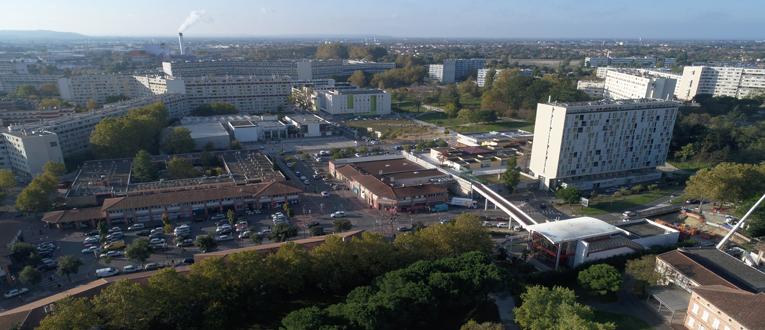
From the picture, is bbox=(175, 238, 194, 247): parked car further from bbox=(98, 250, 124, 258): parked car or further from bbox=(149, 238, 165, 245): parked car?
bbox=(98, 250, 124, 258): parked car

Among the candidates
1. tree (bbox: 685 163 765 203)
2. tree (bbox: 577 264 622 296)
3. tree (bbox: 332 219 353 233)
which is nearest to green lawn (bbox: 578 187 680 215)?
tree (bbox: 685 163 765 203)

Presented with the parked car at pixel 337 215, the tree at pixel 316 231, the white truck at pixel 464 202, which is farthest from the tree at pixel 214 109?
the white truck at pixel 464 202

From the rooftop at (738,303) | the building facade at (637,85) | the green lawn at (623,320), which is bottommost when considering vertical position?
the green lawn at (623,320)

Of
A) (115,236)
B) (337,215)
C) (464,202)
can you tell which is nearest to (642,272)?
(464,202)

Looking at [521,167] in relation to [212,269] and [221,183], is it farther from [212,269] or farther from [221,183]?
[212,269]

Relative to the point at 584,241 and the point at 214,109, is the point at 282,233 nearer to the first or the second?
the point at 584,241

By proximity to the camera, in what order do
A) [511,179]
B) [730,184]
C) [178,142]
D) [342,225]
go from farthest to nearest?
[178,142] → [511,179] → [730,184] → [342,225]

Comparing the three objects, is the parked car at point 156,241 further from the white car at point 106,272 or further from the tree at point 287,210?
the tree at point 287,210
